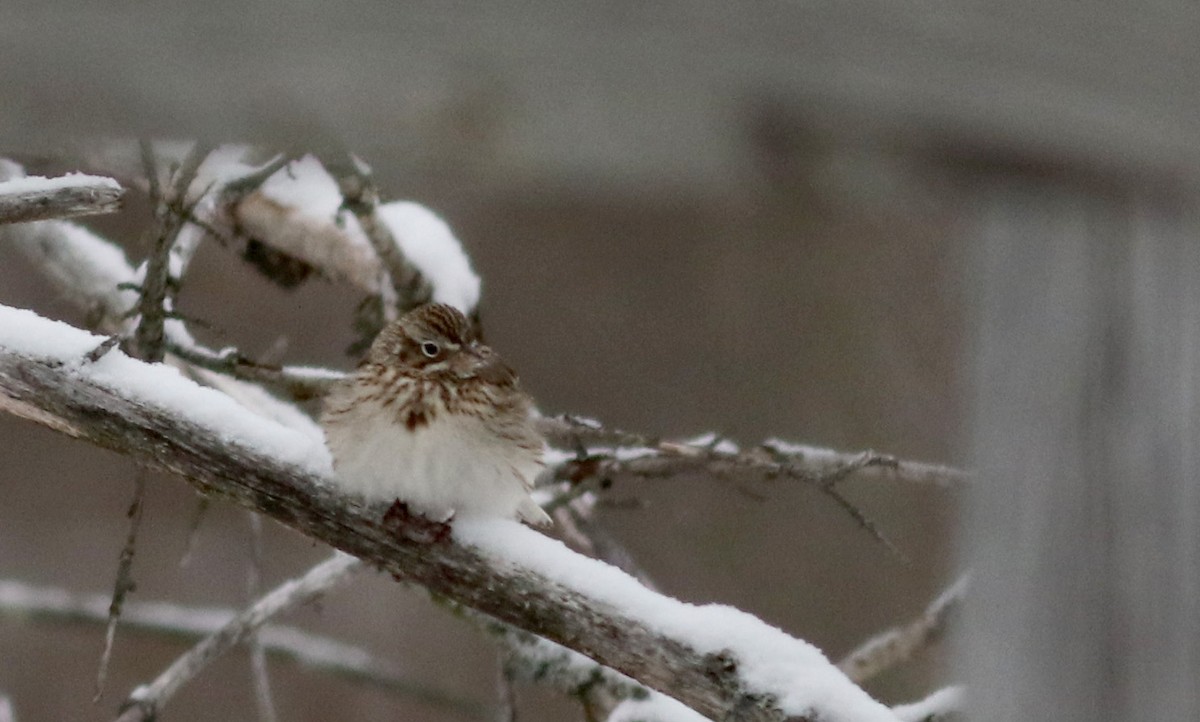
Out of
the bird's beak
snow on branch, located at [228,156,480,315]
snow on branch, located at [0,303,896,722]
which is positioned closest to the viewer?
snow on branch, located at [0,303,896,722]

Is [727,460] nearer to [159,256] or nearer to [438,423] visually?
[438,423]

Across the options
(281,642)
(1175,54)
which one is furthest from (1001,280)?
(281,642)

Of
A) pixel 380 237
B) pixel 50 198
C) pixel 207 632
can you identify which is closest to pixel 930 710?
pixel 380 237

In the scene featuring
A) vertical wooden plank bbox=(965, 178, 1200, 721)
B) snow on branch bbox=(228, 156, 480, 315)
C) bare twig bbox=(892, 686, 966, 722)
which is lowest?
vertical wooden plank bbox=(965, 178, 1200, 721)

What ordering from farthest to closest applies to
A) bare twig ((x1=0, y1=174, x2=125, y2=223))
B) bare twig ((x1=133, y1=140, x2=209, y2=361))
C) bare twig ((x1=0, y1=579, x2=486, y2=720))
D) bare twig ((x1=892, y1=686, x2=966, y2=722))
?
1. bare twig ((x1=0, y1=579, x2=486, y2=720))
2. bare twig ((x1=133, y1=140, x2=209, y2=361))
3. bare twig ((x1=892, y1=686, x2=966, y2=722))
4. bare twig ((x1=0, y1=174, x2=125, y2=223))

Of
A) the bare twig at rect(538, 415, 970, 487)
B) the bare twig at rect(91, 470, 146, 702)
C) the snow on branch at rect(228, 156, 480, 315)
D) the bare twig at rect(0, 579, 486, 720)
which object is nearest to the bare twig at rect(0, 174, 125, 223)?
the bare twig at rect(91, 470, 146, 702)

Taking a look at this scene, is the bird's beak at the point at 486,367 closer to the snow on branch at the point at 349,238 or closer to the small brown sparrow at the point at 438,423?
the small brown sparrow at the point at 438,423

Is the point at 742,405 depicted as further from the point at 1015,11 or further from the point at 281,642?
the point at 1015,11

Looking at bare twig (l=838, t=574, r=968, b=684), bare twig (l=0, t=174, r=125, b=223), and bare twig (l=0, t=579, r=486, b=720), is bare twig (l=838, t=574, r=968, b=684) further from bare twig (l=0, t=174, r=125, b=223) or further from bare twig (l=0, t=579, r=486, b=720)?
bare twig (l=0, t=174, r=125, b=223)
